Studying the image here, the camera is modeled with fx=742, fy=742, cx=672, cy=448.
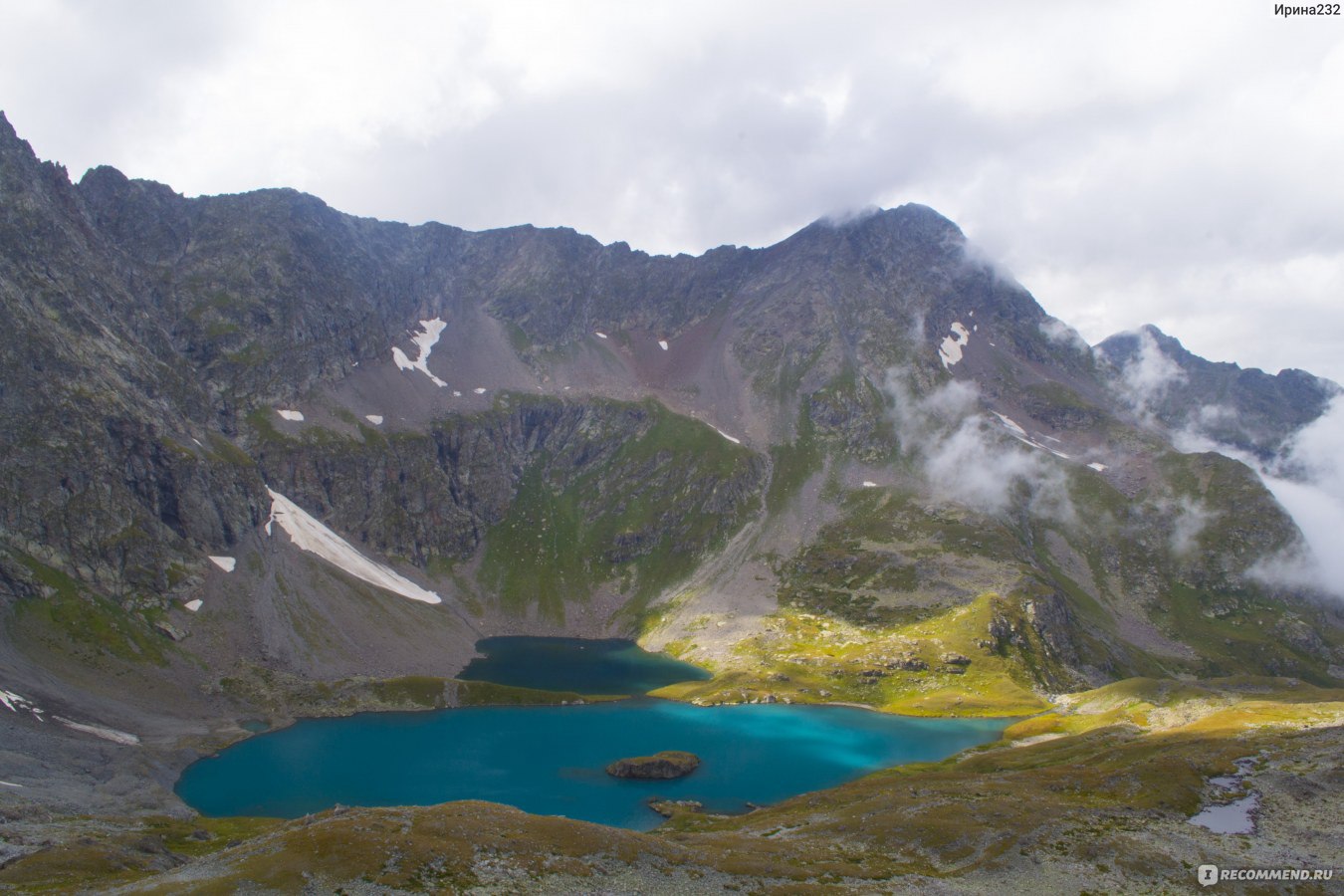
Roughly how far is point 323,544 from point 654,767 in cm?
12329

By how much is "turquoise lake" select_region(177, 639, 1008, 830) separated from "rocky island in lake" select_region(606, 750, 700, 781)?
5.12 ft

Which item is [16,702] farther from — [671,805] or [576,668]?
[576,668]

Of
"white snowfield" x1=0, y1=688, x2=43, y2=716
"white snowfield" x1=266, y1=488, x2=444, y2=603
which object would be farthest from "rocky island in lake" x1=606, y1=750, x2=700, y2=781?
"white snowfield" x1=266, y1=488, x2=444, y2=603

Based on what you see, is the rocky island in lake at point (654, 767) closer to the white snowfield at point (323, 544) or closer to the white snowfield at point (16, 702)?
the white snowfield at point (16, 702)

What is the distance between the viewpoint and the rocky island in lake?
3743 inches

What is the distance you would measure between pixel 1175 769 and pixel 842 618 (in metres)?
117

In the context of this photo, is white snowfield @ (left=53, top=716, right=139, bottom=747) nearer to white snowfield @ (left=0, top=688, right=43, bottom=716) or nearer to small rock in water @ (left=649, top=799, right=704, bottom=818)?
white snowfield @ (left=0, top=688, right=43, bottom=716)

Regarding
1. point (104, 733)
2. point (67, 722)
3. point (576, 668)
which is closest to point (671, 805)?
point (104, 733)

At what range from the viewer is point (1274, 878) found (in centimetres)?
4631

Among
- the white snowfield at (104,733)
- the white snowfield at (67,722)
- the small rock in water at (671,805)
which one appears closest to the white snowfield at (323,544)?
the white snowfield at (104,733)

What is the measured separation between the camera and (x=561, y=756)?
10369cm

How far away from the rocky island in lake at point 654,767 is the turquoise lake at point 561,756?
1561 millimetres

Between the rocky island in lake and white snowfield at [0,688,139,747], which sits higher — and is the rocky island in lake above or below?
below

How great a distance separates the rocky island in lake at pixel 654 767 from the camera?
9507 cm
